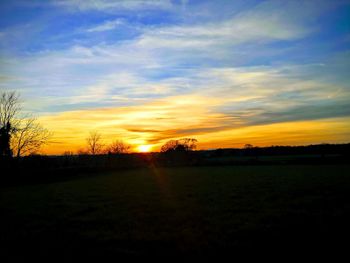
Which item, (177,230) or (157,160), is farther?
(157,160)

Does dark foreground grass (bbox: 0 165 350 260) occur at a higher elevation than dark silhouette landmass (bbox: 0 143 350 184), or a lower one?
lower

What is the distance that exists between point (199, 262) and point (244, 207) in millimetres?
9385

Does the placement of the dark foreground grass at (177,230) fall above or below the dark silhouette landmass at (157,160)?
below

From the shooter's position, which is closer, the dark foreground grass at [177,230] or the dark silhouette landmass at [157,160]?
the dark foreground grass at [177,230]

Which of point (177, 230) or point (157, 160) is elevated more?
point (157, 160)

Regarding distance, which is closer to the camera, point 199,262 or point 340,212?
point 199,262

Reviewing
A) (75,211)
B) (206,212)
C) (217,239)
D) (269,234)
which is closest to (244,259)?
(217,239)

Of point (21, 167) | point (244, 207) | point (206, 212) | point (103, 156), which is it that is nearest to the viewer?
point (206, 212)

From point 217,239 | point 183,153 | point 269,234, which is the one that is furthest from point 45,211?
point 183,153

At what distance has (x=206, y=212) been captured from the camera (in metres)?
15.2

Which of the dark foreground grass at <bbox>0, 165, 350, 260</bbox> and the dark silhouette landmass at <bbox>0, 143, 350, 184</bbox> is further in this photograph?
the dark silhouette landmass at <bbox>0, 143, 350, 184</bbox>

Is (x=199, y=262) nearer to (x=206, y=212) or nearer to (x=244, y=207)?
(x=206, y=212)

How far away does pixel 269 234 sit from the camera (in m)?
10.4

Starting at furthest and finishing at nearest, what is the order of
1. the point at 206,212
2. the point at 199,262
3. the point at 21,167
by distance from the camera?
the point at 21,167 → the point at 206,212 → the point at 199,262
